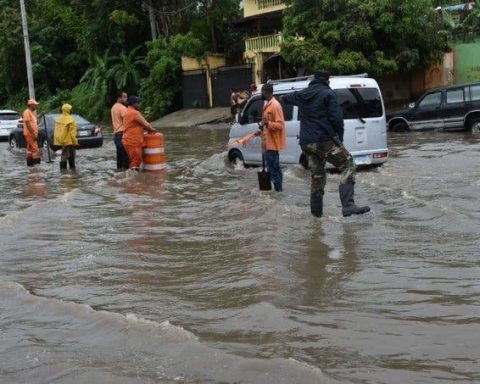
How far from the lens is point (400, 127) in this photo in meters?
21.3

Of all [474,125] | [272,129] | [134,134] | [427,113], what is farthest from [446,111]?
[272,129]


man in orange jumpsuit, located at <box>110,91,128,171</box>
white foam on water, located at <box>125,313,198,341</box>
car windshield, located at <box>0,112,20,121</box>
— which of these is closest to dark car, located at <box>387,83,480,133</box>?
man in orange jumpsuit, located at <box>110,91,128,171</box>

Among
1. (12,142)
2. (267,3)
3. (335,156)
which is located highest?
(267,3)

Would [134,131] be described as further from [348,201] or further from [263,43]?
[263,43]

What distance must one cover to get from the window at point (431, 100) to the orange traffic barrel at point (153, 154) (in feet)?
31.4

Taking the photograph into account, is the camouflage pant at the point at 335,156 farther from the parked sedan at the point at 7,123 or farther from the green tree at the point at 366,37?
the parked sedan at the point at 7,123

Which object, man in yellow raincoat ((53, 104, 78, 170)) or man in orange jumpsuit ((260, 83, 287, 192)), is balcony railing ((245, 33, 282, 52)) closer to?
man in yellow raincoat ((53, 104, 78, 170))

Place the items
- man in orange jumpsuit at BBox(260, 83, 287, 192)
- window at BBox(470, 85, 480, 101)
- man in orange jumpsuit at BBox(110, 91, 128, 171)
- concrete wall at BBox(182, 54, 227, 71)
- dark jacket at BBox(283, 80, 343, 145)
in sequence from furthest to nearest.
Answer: concrete wall at BBox(182, 54, 227, 71) → window at BBox(470, 85, 480, 101) → man in orange jumpsuit at BBox(110, 91, 128, 171) → man in orange jumpsuit at BBox(260, 83, 287, 192) → dark jacket at BBox(283, 80, 343, 145)

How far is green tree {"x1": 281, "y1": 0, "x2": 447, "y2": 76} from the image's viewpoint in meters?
24.3

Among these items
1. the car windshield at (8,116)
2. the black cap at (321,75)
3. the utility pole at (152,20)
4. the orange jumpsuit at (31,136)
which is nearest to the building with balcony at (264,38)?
the utility pole at (152,20)

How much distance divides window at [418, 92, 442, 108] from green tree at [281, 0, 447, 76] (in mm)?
4002

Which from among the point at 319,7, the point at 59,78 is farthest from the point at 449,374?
the point at 59,78

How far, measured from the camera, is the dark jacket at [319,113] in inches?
321

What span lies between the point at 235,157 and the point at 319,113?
6.28 metres
